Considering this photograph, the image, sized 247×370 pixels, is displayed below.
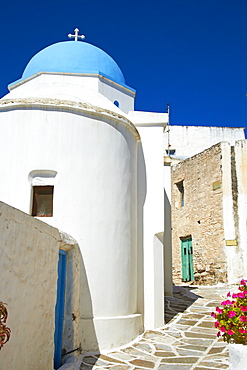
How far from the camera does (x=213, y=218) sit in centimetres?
1441

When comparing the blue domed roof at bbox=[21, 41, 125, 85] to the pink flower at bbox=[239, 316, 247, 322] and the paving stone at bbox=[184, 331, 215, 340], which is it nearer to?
the paving stone at bbox=[184, 331, 215, 340]

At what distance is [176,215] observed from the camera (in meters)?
17.0

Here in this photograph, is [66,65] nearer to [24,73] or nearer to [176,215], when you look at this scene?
[24,73]

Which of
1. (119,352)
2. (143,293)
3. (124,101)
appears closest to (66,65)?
(124,101)

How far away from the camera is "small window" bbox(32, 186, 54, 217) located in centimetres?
683

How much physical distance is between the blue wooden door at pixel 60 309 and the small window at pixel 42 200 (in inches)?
43.5

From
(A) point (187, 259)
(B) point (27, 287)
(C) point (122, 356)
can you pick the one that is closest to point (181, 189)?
(A) point (187, 259)

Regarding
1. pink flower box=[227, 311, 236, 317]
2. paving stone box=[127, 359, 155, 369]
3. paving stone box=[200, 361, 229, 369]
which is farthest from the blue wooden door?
pink flower box=[227, 311, 236, 317]

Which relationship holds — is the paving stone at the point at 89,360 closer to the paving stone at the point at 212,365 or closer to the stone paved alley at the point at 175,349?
the stone paved alley at the point at 175,349

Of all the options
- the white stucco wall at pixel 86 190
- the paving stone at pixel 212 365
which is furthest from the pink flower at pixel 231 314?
the white stucco wall at pixel 86 190

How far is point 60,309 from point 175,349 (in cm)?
208

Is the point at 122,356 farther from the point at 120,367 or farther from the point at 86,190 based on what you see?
the point at 86,190

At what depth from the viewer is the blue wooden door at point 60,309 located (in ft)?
18.1

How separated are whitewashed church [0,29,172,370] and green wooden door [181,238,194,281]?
820 cm
